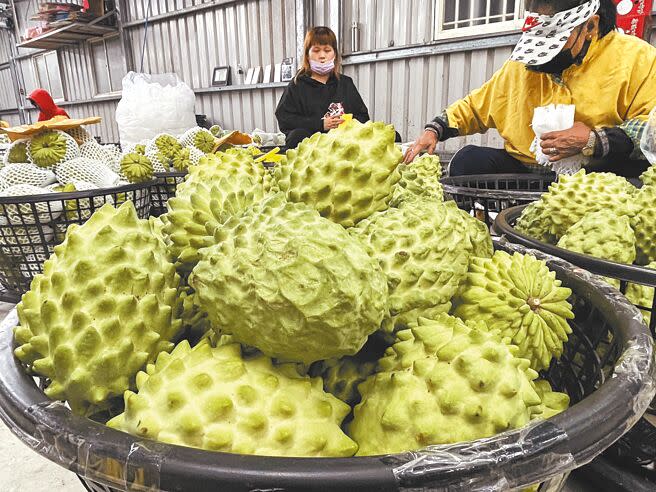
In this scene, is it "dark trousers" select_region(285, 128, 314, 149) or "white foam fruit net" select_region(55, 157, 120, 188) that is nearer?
"white foam fruit net" select_region(55, 157, 120, 188)

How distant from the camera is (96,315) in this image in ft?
→ 2.25

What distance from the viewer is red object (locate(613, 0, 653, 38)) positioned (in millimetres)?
3744

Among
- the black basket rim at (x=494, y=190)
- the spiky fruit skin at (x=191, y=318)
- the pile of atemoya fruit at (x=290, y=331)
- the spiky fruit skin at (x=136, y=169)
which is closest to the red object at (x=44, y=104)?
the spiky fruit skin at (x=136, y=169)

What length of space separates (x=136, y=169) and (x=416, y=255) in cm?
213

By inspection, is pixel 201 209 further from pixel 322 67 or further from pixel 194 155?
pixel 322 67

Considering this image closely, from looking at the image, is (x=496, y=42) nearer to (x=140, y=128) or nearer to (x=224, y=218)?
(x=140, y=128)

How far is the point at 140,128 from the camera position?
5289 millimetres

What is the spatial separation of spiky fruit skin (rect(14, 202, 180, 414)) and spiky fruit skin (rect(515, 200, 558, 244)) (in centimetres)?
126

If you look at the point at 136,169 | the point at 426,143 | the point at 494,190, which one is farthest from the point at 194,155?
the point at 494,190

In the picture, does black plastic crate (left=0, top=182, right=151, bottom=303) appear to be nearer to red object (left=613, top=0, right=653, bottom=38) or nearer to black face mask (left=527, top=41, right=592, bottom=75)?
black face mask (left=527, top=41, right=592, bottom=75)

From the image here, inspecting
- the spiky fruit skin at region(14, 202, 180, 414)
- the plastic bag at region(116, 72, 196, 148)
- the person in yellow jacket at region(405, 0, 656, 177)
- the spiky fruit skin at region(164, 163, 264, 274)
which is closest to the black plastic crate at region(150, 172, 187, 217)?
the person in yellow jacket at region(405, 0, 656, 177)

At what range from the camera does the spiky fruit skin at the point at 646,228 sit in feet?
4.59

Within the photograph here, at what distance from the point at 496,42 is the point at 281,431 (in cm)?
497

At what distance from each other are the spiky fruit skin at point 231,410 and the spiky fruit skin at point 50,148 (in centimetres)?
217
